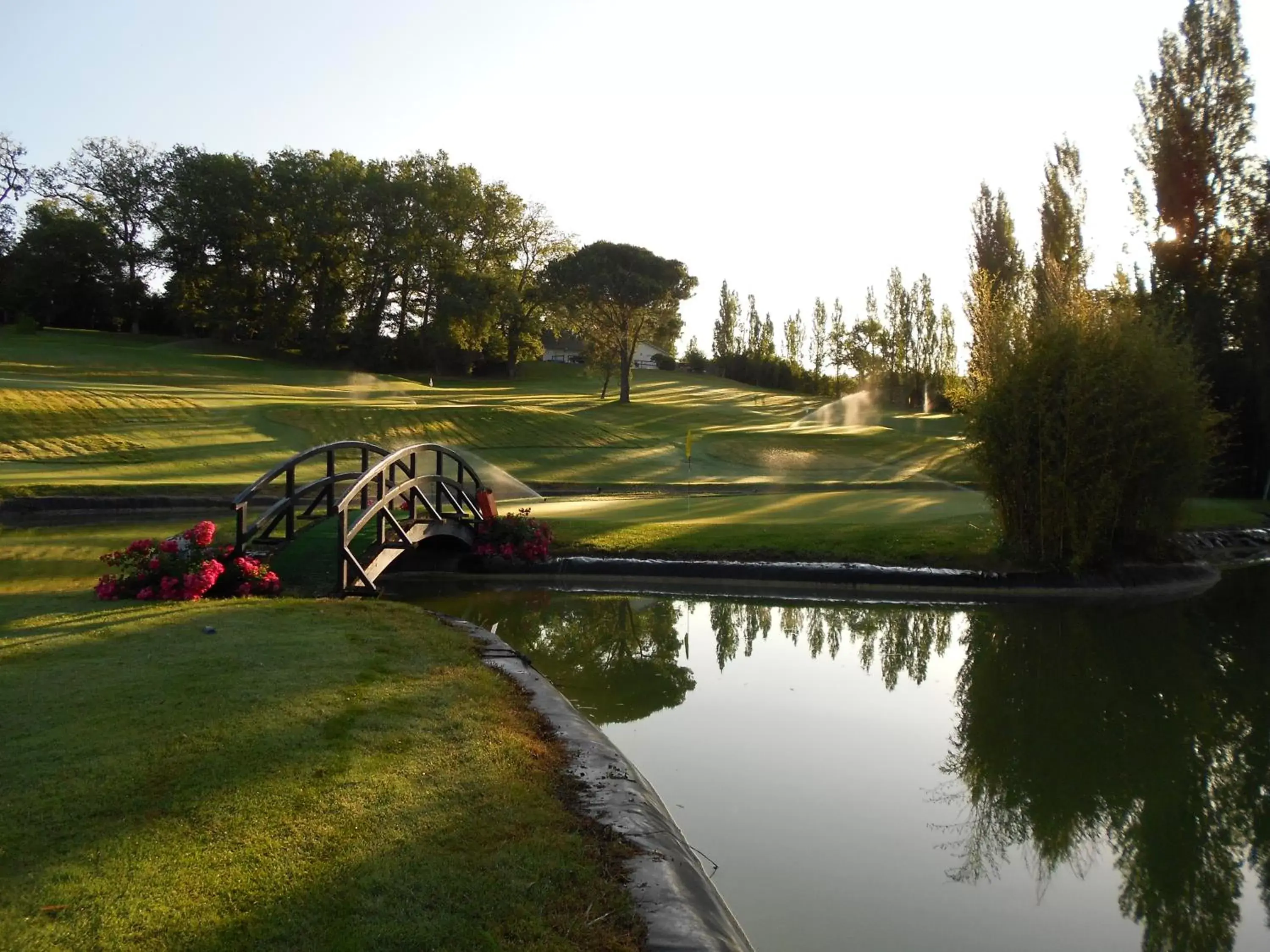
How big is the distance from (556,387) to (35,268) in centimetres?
3410

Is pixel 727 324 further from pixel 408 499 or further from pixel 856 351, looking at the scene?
pixel 408 499

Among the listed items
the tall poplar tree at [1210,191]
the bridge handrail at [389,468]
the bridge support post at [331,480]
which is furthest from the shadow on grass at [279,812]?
the tall poplar tree at [1210,191]

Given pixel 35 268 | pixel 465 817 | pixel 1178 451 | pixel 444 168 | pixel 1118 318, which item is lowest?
pixel 465 817

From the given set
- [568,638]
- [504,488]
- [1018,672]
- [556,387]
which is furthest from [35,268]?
[1018,672]

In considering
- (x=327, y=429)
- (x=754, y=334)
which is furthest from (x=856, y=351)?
(x=327, y=429)

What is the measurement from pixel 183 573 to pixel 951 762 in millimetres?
8649

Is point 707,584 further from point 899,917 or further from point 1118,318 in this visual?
point 899,917

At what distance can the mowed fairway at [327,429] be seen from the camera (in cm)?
2725

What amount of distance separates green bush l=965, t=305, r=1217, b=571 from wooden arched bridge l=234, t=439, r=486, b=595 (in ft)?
32.9

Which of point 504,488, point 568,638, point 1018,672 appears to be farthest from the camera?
point 504,488

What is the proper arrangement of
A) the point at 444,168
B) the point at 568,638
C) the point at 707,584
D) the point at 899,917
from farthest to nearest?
the point at 444,168 < the point at 707,584 < the point at 568,638 < the point at 899,917

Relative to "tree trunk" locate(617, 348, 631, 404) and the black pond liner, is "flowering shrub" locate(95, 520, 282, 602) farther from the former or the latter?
"tree trunk" locate(617, 348, 631, 404)

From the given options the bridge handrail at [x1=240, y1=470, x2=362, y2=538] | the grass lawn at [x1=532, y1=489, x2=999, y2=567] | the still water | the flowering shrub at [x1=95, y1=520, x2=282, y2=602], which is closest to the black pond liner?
the grass lawn at [x1=532, y1=489, x2=999, y2=567]

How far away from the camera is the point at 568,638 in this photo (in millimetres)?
13773
